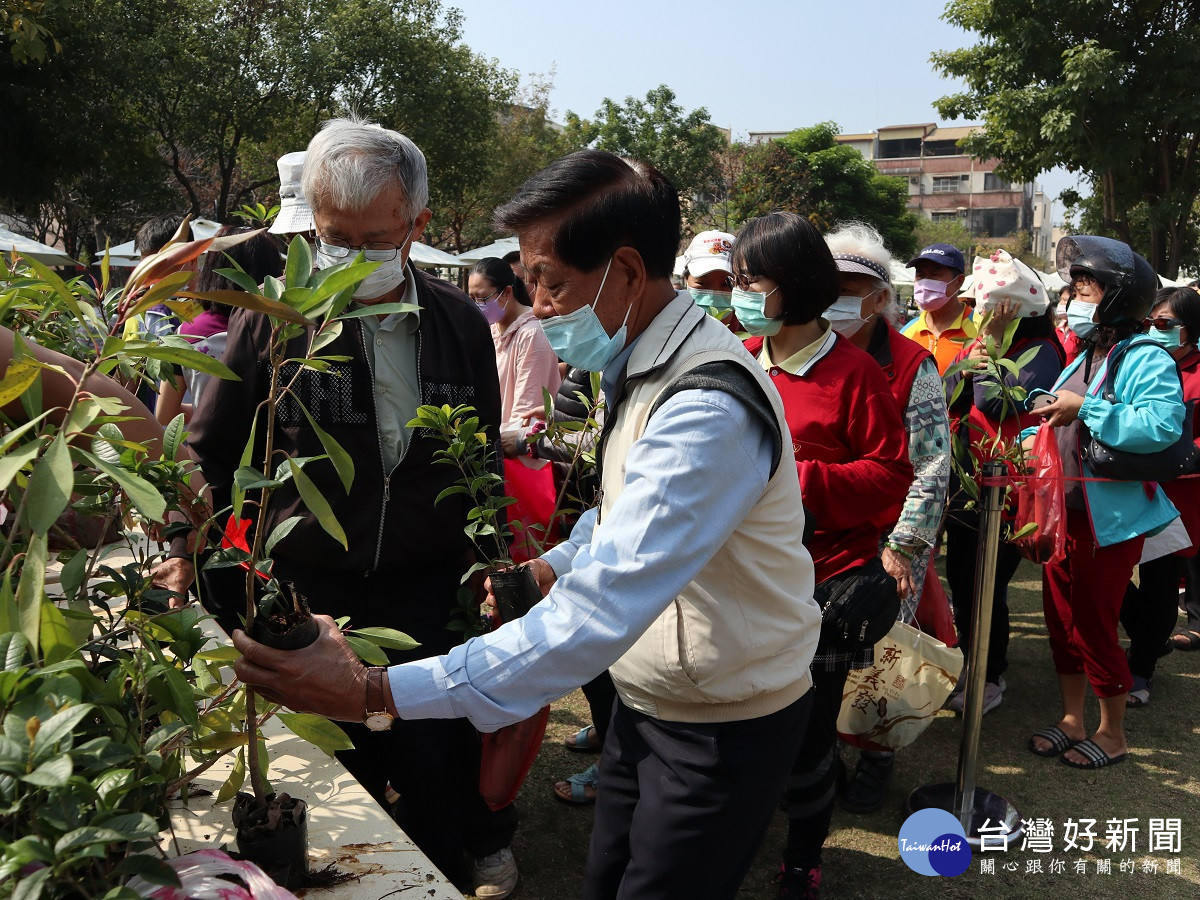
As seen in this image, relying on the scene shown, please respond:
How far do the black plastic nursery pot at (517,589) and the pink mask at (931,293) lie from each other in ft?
9.86

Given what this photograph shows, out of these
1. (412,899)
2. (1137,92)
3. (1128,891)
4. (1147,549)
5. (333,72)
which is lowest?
(1128,891)

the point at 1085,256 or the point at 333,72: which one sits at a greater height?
the point at 333,72

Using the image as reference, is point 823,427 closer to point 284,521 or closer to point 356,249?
point 356,249

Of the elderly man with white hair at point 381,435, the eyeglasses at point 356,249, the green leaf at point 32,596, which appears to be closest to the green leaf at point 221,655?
the green leaf at point 32,596

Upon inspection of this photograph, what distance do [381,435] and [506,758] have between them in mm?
819

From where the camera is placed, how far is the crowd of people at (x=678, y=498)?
1.44 meters

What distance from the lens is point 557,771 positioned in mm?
3902

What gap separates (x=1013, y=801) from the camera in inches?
143

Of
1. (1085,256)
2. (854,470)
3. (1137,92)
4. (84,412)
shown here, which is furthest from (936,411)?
(1137,92)

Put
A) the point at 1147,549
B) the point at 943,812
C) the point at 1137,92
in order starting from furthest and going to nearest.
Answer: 1. the point at 1137,92
2. the point at 1147,549
3. the point at 943,812

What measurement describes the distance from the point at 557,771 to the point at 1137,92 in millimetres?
16936

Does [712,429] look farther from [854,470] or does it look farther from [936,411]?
[936,411]

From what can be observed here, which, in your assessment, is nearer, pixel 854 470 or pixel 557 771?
pixel 854 470

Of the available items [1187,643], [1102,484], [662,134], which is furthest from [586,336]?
[662,134]
